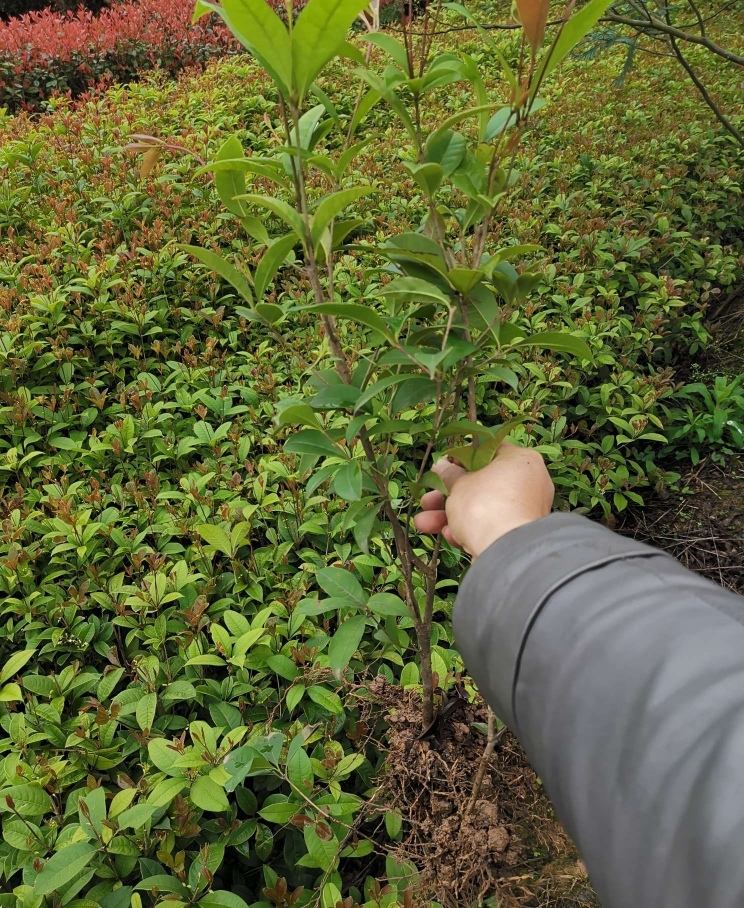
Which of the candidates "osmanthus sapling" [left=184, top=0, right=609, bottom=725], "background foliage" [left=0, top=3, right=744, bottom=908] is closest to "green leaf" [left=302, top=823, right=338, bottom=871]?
"background foliage" [left=0, top=3, right=744, bottom=908]

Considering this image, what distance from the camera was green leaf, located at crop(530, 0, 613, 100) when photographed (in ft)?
2.66

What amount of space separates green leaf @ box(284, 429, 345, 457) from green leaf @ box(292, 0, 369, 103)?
51 centimetres

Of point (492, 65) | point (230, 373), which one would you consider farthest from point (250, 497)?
point (492, 65)

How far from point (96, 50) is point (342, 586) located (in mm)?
6551

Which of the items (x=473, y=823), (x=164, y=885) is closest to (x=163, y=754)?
(x=164, y=885)

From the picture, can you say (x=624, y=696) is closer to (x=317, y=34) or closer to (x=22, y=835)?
(x=317, y=34)

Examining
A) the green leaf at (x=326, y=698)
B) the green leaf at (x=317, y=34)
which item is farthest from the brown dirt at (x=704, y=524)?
the green leaf at (x=317, y=34)

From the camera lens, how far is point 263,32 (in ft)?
2.36

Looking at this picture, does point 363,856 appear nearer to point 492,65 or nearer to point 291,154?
point 291,154

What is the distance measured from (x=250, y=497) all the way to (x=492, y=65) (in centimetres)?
557

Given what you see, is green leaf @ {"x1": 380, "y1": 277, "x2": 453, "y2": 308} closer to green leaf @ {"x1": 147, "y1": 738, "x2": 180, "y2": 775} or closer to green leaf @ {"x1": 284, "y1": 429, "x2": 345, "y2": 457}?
green leaf @ {"x1": 284, "y1": 429, "x2": 345, "y2": 457}

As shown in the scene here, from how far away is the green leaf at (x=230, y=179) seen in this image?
0.92 metres

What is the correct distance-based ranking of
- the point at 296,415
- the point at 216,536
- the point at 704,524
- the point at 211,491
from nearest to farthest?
1. the point at 296,415
2. the point at 216,536
3. the point at 211,491
4. the point at 704,524

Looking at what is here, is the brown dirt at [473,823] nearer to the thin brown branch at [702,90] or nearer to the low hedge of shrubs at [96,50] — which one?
the thin brown branch at [702,90]
